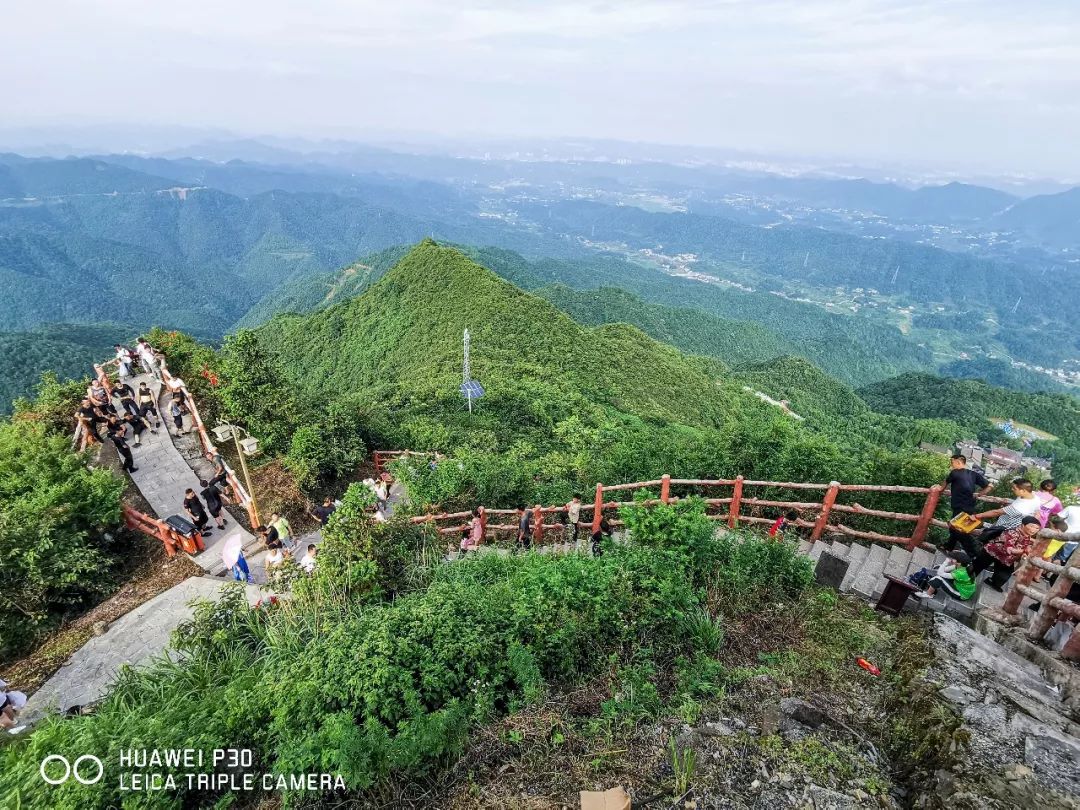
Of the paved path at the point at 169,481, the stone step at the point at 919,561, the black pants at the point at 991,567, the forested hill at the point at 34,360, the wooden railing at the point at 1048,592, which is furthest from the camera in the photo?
the forested hill at the point at 34,360

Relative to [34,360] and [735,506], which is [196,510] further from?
[34,360]

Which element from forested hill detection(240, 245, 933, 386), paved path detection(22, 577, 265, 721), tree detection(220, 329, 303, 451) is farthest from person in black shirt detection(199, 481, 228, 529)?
forested hill detection(240, 245, 933, 386)

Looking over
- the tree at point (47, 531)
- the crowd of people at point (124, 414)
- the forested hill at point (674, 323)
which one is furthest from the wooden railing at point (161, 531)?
the forested hill at point (674, 323)

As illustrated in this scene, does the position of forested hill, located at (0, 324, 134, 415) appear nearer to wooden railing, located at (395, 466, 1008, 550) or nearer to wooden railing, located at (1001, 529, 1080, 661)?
wooden railing, located at (395, 466, 1008, 550)

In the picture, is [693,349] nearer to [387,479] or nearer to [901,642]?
[387,479]

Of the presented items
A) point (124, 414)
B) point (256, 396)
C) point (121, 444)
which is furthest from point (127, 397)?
point (256, 396)

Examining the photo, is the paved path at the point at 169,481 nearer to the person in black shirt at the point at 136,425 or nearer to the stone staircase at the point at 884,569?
the person in black shirt at the point at 136,425

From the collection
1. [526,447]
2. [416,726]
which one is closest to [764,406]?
[526,447]
